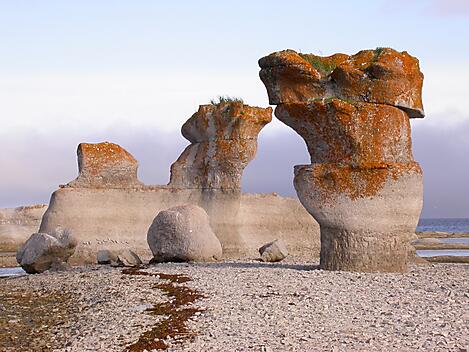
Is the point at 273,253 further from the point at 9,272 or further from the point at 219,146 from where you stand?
the point at 9,272

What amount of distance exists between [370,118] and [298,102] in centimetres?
145

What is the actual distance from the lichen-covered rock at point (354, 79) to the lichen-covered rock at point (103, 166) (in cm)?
1376

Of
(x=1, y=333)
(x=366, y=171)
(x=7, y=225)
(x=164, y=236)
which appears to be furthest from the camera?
(x=7, y=225)

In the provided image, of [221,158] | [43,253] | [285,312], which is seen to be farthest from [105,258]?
[285,312]

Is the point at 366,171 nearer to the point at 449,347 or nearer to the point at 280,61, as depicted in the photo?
the point at 280,61

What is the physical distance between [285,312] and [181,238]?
34.7 feet

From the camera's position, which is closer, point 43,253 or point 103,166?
point 43,253

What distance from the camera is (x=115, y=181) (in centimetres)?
2958

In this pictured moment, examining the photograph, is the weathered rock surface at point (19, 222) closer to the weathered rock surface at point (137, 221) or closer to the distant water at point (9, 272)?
the distant water at point (9, 272)

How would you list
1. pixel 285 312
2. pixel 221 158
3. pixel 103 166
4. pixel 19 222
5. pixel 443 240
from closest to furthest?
pixel 285 312
pixel 103 166
pixel 221 158
pixel 19 222
pixel 443 240

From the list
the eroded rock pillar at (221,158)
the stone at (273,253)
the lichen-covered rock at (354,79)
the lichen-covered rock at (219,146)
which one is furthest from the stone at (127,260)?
the lichen-covered rock at (219,146)

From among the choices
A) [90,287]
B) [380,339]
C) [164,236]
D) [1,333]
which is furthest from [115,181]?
[380,339]

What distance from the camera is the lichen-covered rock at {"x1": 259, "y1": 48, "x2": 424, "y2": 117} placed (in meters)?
15.7

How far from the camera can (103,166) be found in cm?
2919
